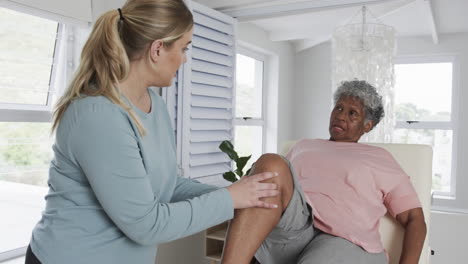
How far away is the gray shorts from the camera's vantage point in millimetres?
1410

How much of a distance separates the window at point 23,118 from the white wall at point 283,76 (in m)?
2.04

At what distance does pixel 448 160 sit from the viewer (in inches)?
164

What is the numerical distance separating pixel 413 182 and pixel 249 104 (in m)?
2.42

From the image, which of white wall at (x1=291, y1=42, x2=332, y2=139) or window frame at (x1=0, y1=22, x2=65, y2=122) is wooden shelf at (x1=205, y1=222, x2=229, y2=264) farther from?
white wall at (x1=291, y1=42, x2=332, y2=139)

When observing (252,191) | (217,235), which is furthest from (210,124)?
(252,191)

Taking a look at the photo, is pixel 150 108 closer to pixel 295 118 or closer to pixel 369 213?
pixel 369 213

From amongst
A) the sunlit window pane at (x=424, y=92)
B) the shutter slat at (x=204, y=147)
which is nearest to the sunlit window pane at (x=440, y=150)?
the sunlit window pane at (x=424, y=92)

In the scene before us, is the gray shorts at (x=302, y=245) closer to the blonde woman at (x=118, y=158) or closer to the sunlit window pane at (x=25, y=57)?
the blonde woman at (x=118, y=158)

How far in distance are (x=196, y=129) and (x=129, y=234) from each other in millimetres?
1478

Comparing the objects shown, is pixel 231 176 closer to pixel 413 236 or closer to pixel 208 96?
pixel 208 96

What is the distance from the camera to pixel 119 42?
102cm

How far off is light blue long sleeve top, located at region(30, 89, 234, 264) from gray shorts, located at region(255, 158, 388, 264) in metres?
0.37

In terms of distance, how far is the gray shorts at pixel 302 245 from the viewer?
1.41 m

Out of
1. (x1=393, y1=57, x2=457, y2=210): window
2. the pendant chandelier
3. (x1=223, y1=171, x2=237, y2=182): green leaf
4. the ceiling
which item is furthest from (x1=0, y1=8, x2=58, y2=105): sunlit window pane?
(x1=393, y1=57, x2=457, y2=210): window
